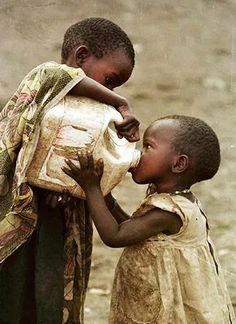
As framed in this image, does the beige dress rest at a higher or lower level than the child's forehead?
lower

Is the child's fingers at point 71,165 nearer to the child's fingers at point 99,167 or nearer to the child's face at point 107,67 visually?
the child's fingers at point 99,167

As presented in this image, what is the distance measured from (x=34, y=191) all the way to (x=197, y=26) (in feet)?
16.8

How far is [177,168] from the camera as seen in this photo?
8.09ft

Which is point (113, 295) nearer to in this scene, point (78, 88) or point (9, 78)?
point (78, 88)

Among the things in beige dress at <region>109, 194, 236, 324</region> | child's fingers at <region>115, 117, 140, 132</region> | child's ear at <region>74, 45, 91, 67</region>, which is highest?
child's ear at <region>74, 45, 91, 67</region>

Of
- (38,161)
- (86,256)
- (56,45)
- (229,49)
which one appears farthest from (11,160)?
(229,49)

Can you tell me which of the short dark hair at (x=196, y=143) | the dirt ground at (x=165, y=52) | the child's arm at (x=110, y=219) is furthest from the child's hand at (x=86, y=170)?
the dirt ground at (x=165, y=52)

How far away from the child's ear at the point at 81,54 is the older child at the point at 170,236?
31 centimetres

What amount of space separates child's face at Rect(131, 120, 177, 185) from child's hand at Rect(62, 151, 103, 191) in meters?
0.22

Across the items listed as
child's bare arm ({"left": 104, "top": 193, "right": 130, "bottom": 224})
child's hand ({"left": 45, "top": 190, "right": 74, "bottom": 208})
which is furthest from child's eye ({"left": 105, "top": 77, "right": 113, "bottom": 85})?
child's bare arm ({"left": 104, "top": 193, "right": 130, "bottom": 224})

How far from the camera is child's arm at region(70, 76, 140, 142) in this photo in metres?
2.21

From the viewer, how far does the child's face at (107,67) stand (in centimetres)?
233

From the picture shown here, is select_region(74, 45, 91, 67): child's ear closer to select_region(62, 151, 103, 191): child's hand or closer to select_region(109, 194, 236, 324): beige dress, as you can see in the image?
select_region(62, 151, 103, 191): child's hand

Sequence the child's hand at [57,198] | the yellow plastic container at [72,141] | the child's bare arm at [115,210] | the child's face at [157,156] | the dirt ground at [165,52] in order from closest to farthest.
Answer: the yellow plastic container at [72,141]
the child's hand at [57,198]
the child's face at [157,156]
the child's bare arm at [115,210]
the dirt ground at [165,52]
